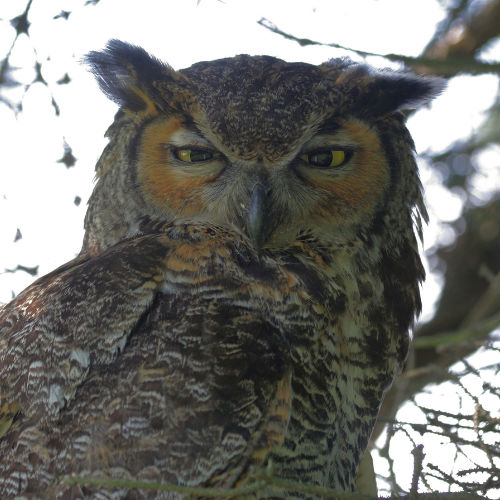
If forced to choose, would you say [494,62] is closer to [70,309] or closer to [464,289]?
[70,309]

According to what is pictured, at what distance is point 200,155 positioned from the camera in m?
2.42

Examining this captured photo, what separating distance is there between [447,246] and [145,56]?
3250mm

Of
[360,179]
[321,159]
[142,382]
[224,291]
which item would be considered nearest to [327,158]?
[321,159]

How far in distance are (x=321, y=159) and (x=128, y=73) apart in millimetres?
805

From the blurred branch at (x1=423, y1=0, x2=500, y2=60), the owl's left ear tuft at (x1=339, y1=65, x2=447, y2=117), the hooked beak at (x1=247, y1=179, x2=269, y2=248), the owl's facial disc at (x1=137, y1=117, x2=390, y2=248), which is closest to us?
the hooked beak at (x1=247, y1=179, x2=269, y2=248)

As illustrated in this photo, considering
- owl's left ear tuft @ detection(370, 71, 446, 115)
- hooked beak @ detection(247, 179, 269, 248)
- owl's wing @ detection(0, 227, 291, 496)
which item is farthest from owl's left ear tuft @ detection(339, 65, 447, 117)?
owl's wing @ detection(0, 227, 291, 496)

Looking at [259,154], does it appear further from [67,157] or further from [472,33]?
[472,33]

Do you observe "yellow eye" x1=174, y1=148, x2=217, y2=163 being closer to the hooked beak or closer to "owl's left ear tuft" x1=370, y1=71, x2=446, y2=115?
the hooked beak

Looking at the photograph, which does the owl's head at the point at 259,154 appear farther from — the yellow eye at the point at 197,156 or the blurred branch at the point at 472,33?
the blurred branch at the point at 472,33

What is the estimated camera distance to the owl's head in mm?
2361

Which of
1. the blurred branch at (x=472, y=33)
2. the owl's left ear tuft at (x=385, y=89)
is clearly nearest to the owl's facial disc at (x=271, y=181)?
the owl's left ear tuft at (x=385, y=89)

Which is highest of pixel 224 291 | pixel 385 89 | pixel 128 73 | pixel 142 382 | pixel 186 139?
pixel 385 89

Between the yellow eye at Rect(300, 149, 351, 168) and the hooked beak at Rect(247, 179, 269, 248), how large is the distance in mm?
239

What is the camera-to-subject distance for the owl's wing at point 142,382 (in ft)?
6.10
